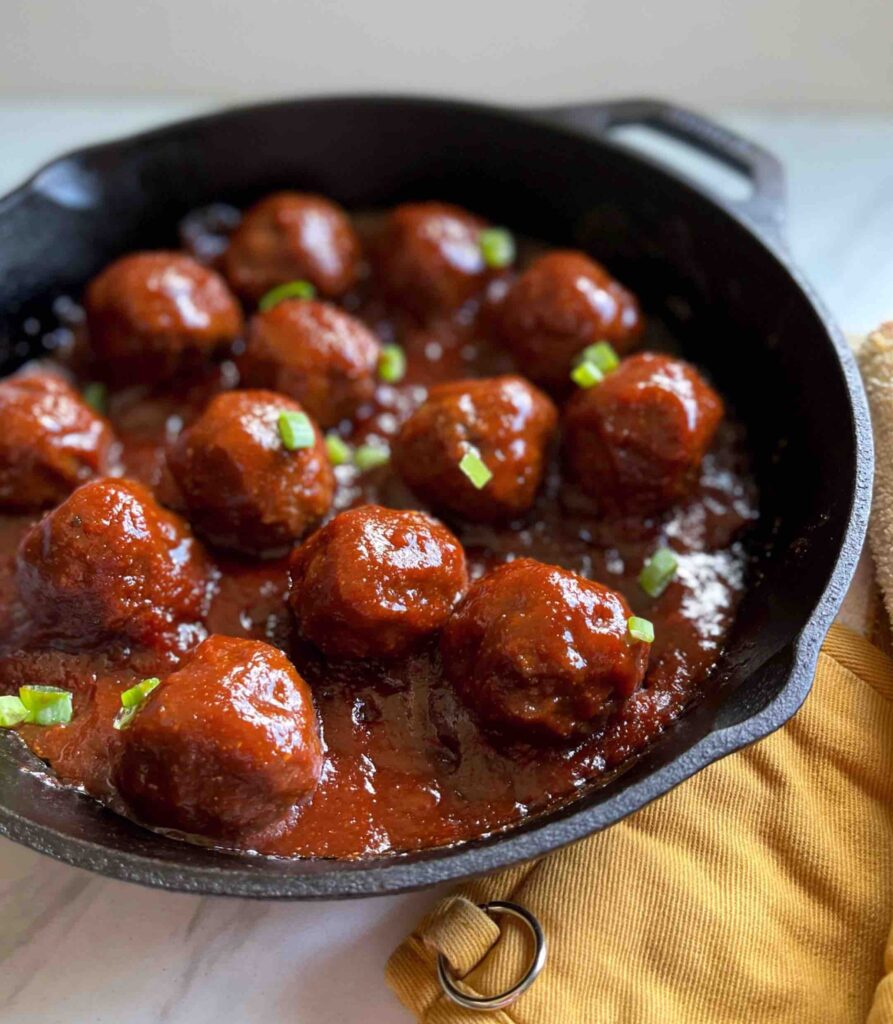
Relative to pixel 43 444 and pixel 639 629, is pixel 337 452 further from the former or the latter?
pixel 639 629

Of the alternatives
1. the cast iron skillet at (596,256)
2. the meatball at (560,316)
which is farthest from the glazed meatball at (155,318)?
the meatball at (560,316)

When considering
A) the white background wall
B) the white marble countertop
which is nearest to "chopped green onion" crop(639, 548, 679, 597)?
the white marble countertop

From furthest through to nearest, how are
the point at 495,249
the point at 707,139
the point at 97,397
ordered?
the point at 495,249, the point at 707,139, the point at 97,397

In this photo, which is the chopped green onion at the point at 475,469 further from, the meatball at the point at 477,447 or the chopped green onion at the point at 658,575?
the chopped green onion at the point at 658,575

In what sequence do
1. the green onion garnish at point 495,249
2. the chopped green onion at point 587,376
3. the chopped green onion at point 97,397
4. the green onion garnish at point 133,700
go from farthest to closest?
1. the green onion garnish at point 495,249
2. the chopped green onion at point 97,397
3. the chopped green onion at point 587,376
4. the green onion garnish at point 133,700

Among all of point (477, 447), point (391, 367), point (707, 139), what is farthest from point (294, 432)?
point (707, 139)

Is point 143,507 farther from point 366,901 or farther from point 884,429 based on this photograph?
point 884,429
